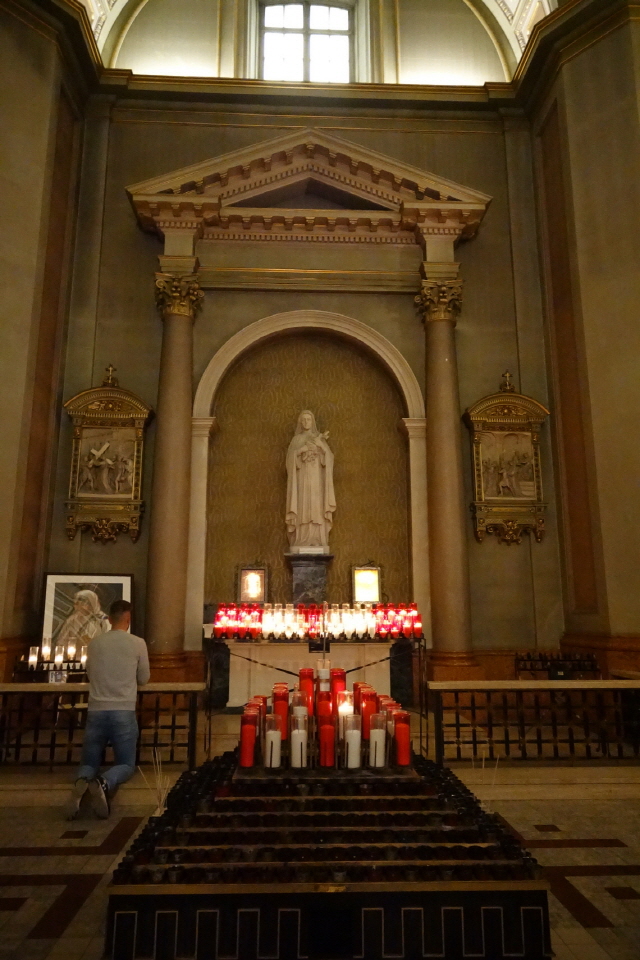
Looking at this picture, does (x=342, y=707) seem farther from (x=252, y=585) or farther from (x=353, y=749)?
(x=252, y=585)

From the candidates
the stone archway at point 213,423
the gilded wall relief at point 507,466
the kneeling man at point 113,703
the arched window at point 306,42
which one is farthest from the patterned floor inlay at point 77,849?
the arched window at point 306,42

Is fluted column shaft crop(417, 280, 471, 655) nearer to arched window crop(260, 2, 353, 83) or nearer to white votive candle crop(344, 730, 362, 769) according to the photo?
arched window crop(260, 2, 353, 83)

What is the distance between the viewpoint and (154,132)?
12352mm

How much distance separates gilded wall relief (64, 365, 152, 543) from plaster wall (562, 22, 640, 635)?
6.79 meters

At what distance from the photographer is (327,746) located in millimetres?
4094

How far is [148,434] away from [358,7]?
950cm

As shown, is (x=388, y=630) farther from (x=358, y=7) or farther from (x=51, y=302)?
(x=358, y=7)

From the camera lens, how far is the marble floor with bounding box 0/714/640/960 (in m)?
3.32

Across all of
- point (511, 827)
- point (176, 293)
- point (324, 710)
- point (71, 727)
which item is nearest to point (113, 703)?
point (71, 727)

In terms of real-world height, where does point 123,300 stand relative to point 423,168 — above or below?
below

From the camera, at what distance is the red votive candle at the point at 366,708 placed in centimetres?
434

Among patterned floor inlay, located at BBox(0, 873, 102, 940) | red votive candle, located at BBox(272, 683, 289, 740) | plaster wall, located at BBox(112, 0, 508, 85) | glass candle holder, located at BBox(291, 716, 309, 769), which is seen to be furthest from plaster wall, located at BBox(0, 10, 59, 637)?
glass candle holder, located at BBox(291, 716, 309, 769)

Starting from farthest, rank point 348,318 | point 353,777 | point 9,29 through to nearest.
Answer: point 348,318 → point 9,29 → point 353,777

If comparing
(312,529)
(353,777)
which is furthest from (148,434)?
(353,777)
